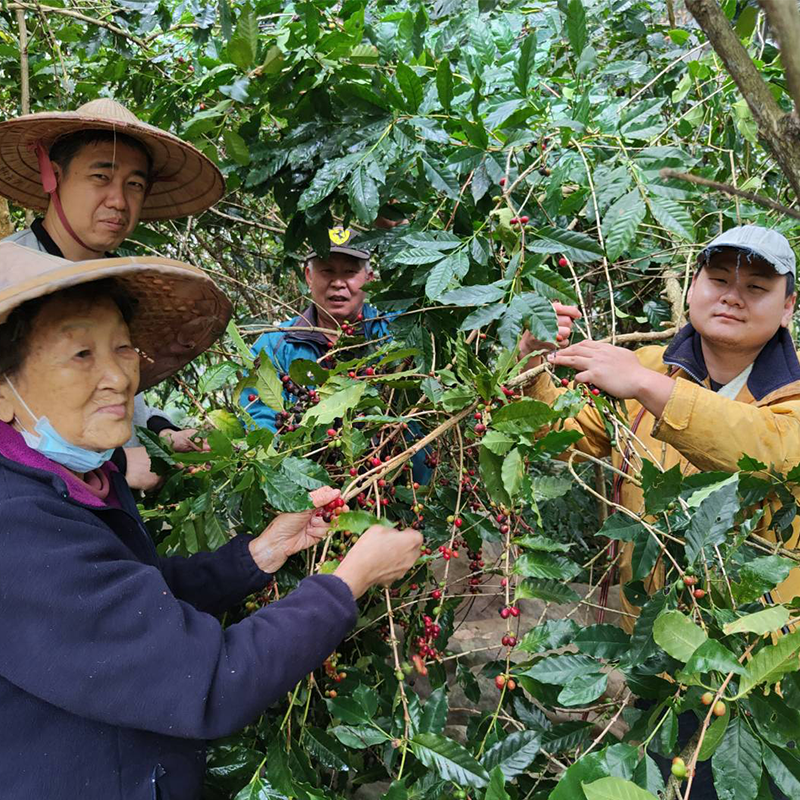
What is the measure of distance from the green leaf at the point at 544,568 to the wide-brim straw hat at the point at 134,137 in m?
1.49

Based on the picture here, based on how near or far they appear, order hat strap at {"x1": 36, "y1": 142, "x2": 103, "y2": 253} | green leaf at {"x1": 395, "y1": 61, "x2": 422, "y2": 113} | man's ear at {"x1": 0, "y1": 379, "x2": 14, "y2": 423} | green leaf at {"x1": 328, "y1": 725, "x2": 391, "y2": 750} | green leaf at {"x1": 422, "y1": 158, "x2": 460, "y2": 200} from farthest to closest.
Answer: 1. hat strap at {"x1": 36, "y1": 142, "x2": 103, "y2": 253}
2. green leaf at {"x1": 422, "y1": 158, "x2": 460, "y2": 200}
3. green leaf at {"x1": 395, "y1": 61, "x2": 422, "y2": 113}
4. green leaf at {"x1": 328, "y1": 725, "x2": 391, "y2": 750}
5. man's ear at {"x1": 0, "y1": 379, "x2": 14, "y2": 423}

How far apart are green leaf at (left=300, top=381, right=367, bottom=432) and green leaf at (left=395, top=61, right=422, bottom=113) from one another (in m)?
0.73

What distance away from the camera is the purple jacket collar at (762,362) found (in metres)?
1.86

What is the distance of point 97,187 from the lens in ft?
6.84

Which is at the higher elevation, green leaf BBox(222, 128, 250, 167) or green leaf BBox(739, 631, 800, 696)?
green leaf BBox(222, 128, 250, 167)

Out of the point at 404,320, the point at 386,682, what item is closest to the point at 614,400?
the point at 404,320

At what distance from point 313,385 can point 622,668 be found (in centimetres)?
94

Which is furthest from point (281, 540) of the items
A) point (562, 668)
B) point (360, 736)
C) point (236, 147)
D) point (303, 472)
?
point (236, 147)

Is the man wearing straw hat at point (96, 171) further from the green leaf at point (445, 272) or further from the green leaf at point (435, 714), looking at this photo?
the green leaf at point (435, 714)

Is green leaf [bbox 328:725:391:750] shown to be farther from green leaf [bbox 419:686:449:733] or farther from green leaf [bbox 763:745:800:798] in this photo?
green leaf [bbox 763:745:800:798]

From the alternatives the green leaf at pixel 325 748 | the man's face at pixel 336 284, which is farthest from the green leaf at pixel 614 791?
the man's face at pixel 336 284

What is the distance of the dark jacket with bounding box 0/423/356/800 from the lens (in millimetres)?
Answer: 1072

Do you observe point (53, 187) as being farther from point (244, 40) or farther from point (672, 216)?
point (672, 216)

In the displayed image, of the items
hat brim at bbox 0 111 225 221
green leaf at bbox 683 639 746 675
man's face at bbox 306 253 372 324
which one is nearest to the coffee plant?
green leaf at bbox 683 639 746 675
